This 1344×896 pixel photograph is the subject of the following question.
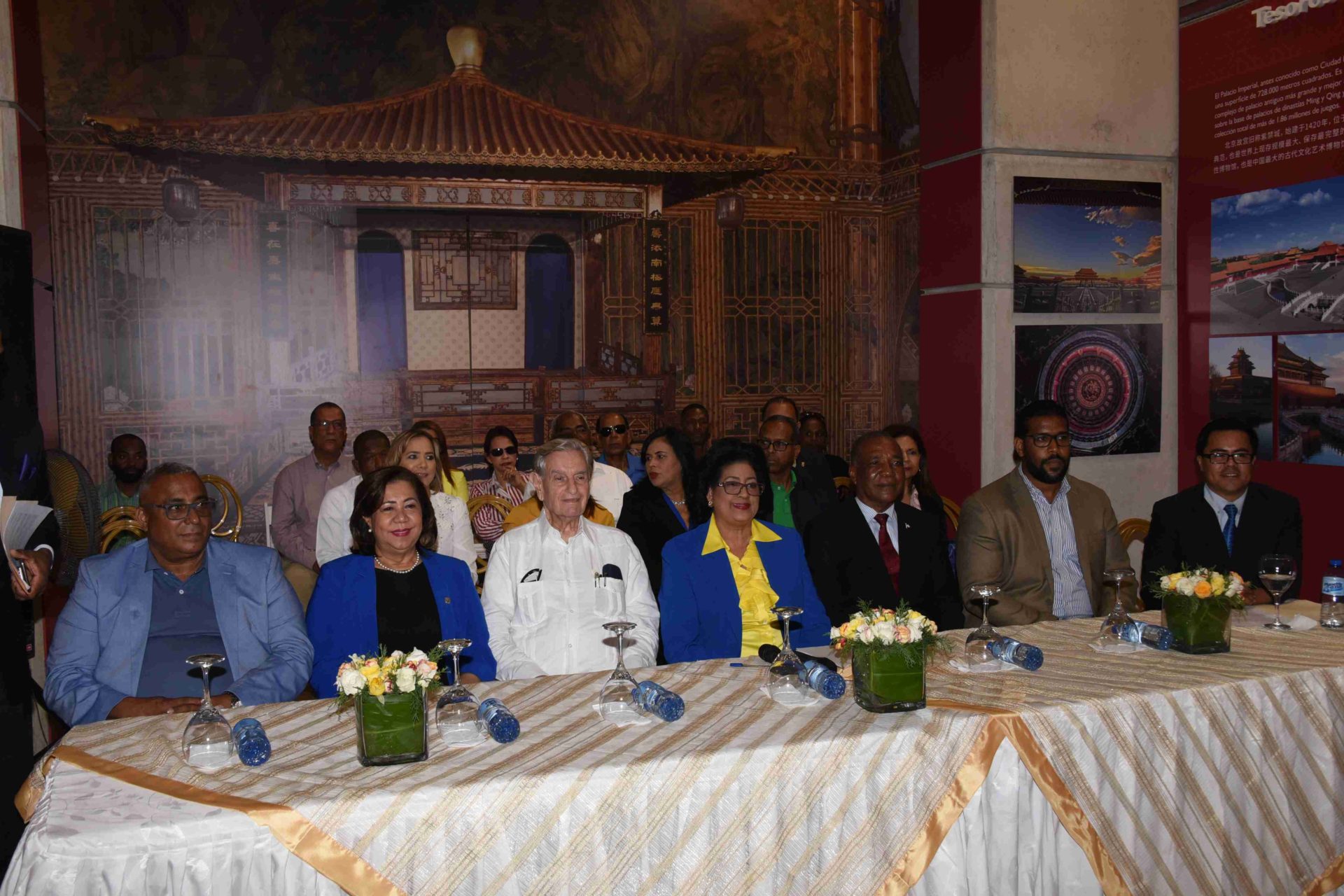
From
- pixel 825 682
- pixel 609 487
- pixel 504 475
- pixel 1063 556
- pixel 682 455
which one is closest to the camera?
pixel 825 682

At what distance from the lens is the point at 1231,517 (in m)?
4.62

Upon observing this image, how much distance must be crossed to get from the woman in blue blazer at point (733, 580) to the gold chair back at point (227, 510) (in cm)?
292

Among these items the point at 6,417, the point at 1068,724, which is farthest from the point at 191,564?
the point at 1068,724

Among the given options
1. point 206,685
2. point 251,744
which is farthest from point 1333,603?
point 206,685

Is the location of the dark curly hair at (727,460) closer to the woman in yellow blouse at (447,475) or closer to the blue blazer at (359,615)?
the blue blazer at (359,615)

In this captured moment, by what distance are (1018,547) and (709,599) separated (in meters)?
1.48

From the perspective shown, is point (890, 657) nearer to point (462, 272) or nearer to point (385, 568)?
point (385, 568)

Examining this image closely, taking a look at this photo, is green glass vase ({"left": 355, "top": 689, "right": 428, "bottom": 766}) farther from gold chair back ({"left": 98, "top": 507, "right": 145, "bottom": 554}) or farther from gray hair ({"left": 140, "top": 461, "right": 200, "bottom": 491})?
gold chair back ({"left": 98, "top": 507, "right": 145, "bottom": 554})

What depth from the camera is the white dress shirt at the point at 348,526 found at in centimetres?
529

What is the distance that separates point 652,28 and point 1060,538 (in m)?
6.59

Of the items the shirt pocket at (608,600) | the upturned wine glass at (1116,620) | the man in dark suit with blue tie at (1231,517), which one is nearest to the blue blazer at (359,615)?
the shirt pocket at (608,600)

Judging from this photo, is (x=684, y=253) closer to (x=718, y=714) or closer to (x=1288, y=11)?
(x=1288, y=11)

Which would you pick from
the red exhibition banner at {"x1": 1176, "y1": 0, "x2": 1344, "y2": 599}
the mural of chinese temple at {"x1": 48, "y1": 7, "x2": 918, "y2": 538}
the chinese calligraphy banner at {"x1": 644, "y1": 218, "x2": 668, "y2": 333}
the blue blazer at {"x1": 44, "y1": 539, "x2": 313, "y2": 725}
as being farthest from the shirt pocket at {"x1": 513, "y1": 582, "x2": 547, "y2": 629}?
the chinese calligraphy banner at {"x1": 644, "y1": 218, "x2": 668, "y2": 333}

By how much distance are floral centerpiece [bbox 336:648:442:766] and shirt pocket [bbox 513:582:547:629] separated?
51.3 inches
